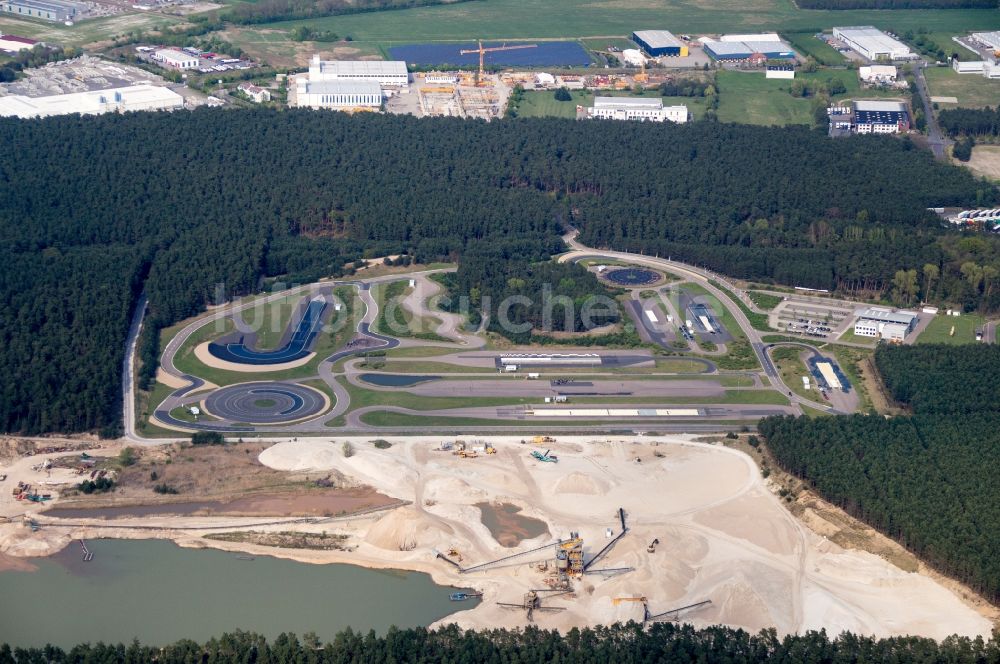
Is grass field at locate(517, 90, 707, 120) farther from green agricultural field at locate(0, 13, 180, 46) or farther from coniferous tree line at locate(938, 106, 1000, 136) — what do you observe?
green agricultural field at locate(0, 13, 180, 46)

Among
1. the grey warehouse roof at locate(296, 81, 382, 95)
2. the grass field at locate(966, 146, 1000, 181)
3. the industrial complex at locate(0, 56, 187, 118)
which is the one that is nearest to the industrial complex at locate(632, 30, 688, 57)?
the grey warehouse roof at locate(296, 81, 382, 95)

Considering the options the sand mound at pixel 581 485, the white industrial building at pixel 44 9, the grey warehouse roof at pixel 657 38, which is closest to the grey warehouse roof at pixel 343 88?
the grey warehouse roof at pixel 657 38

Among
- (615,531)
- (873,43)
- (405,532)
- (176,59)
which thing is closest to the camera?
(405,532)

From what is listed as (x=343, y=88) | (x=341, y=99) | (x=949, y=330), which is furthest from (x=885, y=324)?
(x=343, y=88)

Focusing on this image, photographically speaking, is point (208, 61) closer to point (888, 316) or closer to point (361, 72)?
point (361, 72)

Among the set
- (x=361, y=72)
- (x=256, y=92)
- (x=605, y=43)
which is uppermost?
(x=605, y=43)

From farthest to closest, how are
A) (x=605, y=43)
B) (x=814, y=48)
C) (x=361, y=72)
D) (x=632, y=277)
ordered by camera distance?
(x=605, y=43) < (x=814, y=48) < (x=361, y=72) < (x=632, y=277)
